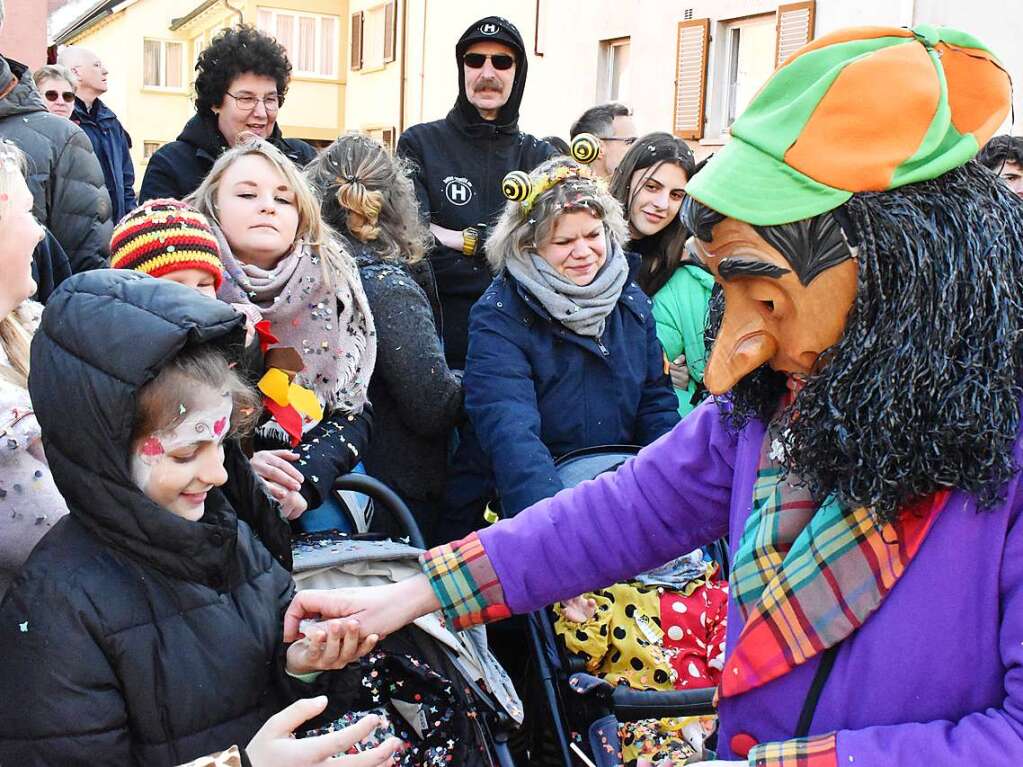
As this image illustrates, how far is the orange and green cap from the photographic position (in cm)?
161

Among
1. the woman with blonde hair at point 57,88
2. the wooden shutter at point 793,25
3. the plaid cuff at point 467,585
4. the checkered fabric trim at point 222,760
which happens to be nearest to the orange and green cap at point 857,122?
the plaid cuff at point 467,585

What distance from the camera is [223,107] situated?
194 inches

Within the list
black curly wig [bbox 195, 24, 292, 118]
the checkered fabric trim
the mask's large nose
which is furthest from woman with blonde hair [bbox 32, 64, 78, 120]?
the mask's large nose

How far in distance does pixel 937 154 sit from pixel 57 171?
9.45ft

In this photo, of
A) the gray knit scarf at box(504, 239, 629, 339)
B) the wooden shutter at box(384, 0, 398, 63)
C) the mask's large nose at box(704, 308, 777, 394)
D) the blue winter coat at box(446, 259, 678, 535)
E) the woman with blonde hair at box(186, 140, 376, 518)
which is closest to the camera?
the mask's large nose at box(704, 308, 777, 394)

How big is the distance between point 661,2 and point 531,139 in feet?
41.4

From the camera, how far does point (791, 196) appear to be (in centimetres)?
166

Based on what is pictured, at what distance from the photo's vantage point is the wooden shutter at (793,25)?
14.2 m

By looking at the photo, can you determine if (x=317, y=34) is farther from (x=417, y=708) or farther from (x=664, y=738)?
(x=417, y=708)

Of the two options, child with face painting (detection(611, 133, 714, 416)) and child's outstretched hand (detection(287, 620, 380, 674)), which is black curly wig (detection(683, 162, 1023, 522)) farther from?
child with face painting (detection(611, 133, 714, 416))

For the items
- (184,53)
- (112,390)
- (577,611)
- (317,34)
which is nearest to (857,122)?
(112,390)

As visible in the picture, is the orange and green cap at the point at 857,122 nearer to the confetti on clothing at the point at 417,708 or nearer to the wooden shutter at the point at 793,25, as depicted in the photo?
the confetti on clothing at the point at 417,708

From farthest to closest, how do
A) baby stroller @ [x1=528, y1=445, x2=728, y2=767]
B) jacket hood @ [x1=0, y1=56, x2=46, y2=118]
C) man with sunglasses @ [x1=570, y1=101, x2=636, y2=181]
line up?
man with sunglasses @ [x1=570, y1=101, x2=636, y2=181], jacket hood @ [x1=0, y1=56, x2=46, y2=118], baby stroller @ [x1=528, y1=445, x2=728, y2=767]

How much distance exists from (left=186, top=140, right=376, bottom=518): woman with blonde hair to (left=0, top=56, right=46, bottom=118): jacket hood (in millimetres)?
583
